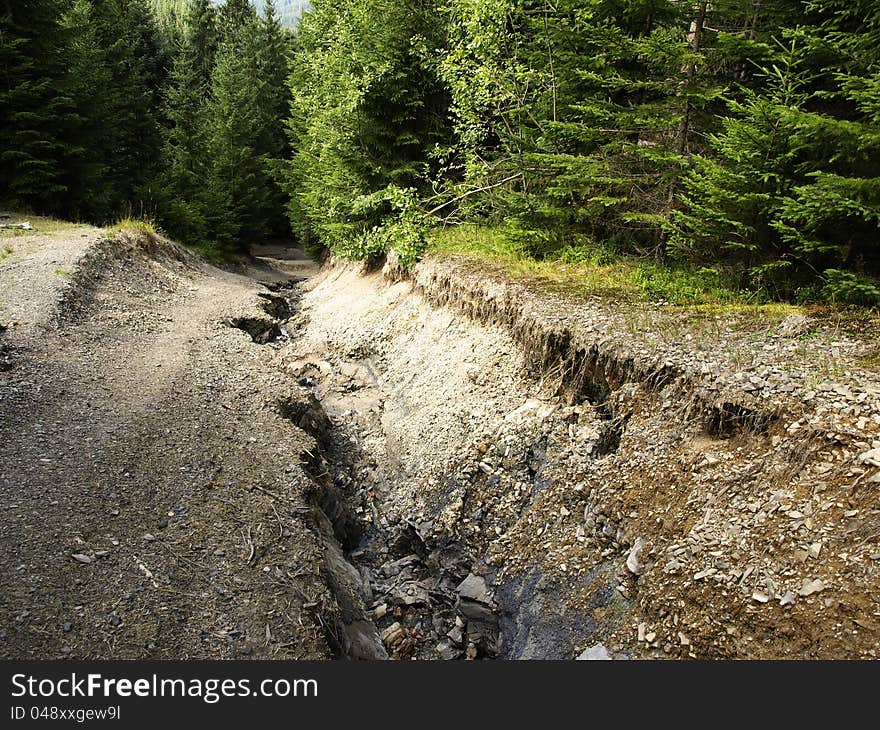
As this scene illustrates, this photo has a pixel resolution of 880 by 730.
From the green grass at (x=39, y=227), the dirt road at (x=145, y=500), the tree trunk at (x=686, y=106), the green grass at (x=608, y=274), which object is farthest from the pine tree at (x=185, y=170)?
the tree trunk at (x=686, y=106)

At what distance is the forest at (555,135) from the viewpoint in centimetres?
685

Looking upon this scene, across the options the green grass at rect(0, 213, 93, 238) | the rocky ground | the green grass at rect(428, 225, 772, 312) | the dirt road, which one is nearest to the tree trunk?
the green grass at rect(428, 225, 772, 312)

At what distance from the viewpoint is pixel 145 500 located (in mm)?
6121

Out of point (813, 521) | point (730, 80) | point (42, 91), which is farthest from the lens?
point (42, 91)

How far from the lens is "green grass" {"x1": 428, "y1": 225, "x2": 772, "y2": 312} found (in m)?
8.20

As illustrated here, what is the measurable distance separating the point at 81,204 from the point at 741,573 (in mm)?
25423

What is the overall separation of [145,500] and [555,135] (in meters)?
10.1

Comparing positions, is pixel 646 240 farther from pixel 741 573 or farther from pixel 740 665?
pixel 740 665

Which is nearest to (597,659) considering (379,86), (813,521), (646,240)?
(813,521)

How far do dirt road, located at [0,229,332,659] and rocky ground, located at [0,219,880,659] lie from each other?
31 mm

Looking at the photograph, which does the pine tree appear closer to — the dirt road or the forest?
the forest

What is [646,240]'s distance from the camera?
36.8ft

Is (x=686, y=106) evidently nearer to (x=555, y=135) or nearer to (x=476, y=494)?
(x=555, y=135)

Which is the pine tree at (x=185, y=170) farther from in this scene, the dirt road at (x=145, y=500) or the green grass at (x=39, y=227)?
the dirt road at (x=145, y=500)
